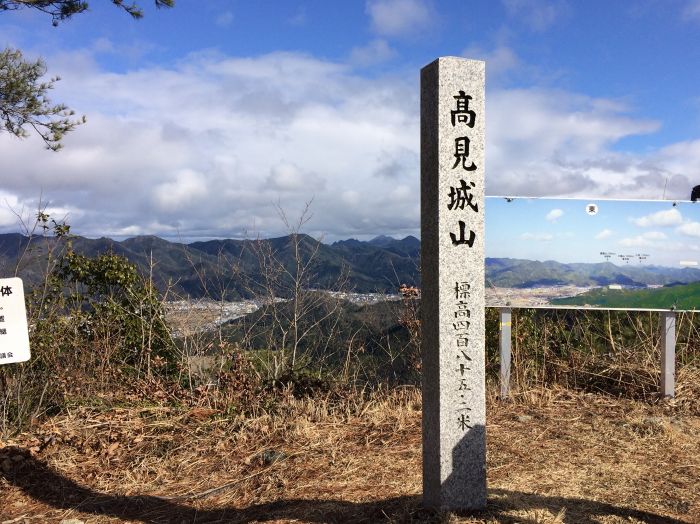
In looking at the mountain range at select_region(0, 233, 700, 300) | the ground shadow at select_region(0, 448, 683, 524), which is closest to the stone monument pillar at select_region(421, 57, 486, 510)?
the ground shadow at select_region(0, 448, 683, 524)

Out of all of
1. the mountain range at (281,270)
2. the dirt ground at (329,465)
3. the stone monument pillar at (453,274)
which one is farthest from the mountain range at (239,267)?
the stone monument pillar at (453,274)

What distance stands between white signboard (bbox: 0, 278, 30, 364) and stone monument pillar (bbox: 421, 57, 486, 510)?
330 cm

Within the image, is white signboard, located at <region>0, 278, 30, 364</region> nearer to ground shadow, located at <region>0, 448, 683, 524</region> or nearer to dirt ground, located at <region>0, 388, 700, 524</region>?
dirt ground, located at <region>0, 388, 700, 524</region>

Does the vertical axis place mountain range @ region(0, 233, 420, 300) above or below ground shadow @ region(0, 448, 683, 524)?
above

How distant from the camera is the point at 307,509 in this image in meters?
3.84

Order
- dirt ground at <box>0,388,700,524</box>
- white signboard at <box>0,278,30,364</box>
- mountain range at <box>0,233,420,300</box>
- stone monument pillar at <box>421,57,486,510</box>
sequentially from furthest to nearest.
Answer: mountain range at <box>0,233,420,300</box>
white signboard at <box>0,278,30,364</box>
dirt ground at <box>0,388,700,524</box>
stone monument pillar at <box>421,57,486,510</box>

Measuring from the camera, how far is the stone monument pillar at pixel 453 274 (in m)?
3.44

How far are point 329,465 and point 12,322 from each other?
274 cm

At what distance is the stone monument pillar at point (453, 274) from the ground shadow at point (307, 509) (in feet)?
0.89

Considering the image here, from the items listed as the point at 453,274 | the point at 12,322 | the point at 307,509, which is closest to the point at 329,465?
the point at 307,509

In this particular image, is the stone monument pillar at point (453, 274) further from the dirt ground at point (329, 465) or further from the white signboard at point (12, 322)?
the white signboard at point (12, 322)

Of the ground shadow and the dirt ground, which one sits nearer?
the ground shadow

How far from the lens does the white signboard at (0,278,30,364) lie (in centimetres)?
479

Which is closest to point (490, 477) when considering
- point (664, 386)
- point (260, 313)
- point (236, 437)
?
point (236, 437)
